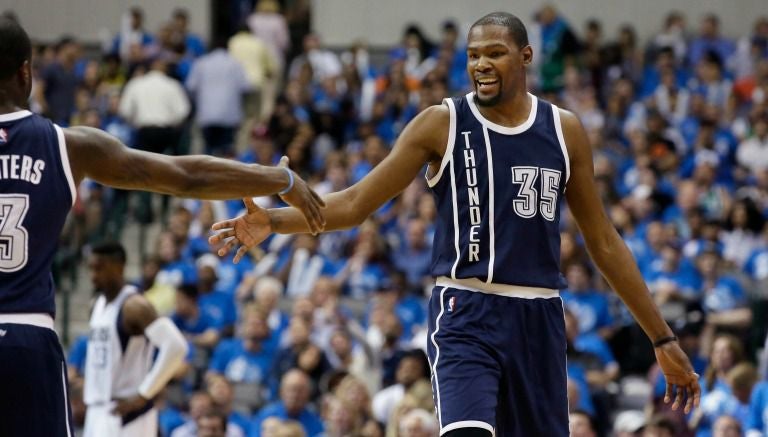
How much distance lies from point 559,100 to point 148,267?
7.19 m

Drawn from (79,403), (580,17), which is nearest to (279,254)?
(79,403)

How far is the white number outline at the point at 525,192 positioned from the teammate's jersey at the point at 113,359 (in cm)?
392

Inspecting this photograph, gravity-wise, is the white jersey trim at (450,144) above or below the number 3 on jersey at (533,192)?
above

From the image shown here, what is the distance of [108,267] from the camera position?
9633mm

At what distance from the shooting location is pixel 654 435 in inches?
407

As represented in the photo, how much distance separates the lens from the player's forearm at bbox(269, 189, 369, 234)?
666 cm

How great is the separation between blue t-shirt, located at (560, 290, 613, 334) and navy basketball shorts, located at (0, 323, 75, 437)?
9.17m

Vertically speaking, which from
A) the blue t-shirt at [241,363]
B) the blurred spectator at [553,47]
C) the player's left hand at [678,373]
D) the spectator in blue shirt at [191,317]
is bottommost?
the blue t-shirt at [241,363]

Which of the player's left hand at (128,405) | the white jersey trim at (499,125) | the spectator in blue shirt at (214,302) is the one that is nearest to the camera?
the white jersey trim at (499,125)

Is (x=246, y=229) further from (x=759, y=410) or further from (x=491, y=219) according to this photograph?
(x=759, y=410)

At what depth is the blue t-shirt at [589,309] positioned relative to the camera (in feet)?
47.0

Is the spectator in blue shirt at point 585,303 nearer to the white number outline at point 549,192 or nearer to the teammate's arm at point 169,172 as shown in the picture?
the white number outline at point 549,192

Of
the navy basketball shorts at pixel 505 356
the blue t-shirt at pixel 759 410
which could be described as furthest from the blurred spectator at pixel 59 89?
the navy basketball shorts at pixel 505 356

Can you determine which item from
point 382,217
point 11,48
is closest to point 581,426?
point 11,48
